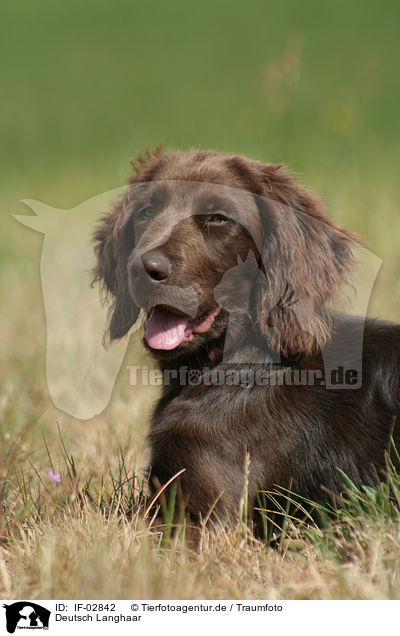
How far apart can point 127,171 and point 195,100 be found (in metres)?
4.65

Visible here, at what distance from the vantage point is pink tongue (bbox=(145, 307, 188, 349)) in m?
2.64

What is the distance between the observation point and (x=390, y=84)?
22.0 ft

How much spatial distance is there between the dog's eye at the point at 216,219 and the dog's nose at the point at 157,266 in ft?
1.09

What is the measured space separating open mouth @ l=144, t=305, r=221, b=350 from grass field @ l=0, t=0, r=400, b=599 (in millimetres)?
516

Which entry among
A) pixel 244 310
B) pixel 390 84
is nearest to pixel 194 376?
pixel 244 310

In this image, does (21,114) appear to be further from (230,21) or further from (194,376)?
(194,376)

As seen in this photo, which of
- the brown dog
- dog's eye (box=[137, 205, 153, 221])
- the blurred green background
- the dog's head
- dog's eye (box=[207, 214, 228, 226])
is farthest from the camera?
the blurred green background

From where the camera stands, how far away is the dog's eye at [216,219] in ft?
9.09

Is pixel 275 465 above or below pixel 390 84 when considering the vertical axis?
below

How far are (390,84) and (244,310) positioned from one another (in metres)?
4.85

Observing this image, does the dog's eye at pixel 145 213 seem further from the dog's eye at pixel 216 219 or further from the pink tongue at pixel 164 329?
the pink tongue at pixel 164 329

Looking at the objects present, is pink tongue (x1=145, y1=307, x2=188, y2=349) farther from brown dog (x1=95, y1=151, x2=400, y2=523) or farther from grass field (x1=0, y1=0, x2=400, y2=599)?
grass field (x1=0, y1=0, x2=400, y2=599)

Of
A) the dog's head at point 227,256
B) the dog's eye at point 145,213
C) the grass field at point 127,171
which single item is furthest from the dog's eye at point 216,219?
the grass field at point 127,171

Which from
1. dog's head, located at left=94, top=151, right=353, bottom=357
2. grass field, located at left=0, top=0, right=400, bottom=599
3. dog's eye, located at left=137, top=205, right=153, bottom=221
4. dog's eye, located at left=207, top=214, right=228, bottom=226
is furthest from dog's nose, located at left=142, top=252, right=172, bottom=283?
→ grass field, located at left=0, top=0, right=400, bottom=599
